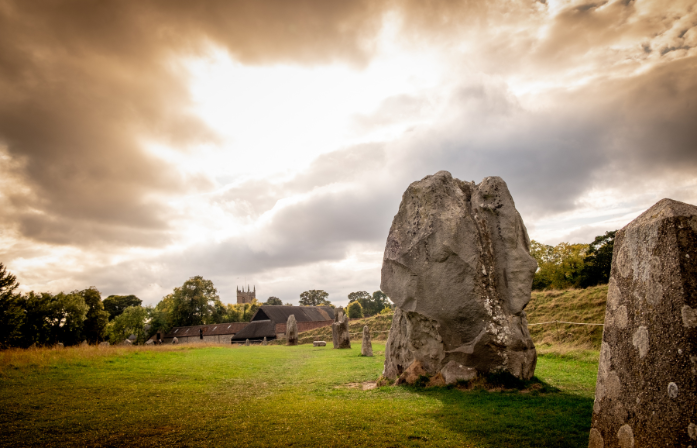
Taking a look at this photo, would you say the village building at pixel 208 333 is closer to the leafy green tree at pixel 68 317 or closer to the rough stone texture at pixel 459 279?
the leafy green tree at pixel 68 317

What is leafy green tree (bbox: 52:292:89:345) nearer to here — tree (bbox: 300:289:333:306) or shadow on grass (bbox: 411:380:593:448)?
shadow on grass (bbox: 411:380:593:448)

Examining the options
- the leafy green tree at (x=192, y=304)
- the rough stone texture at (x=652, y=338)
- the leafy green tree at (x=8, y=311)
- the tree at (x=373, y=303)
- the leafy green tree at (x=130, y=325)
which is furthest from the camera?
the tree at (x=373, y=303)

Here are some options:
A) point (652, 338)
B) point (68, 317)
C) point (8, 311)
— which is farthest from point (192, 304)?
point (652, 338)

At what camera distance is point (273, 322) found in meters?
59.7

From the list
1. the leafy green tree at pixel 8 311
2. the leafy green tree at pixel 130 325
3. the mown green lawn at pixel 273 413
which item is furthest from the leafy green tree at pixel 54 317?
the mown green lawn at pixel 273 413

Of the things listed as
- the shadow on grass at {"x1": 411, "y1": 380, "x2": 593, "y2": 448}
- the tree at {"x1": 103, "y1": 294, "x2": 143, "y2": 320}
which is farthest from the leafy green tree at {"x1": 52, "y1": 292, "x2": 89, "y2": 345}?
the shadow on grass at {"x1": 411, "y1": 380, "x2": 593, "y2": 448}

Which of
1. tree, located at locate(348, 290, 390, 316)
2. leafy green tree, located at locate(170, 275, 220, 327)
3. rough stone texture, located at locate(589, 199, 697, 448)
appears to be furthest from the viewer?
tree, located at locate(348, 290, 390, 316)

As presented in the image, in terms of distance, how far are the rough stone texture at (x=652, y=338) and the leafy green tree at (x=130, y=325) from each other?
228ft

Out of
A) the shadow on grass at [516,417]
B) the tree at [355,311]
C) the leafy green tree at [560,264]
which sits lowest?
the tree at [355,311]

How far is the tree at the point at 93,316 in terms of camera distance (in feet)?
159

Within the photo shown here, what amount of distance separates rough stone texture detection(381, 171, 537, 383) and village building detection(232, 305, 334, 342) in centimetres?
4818

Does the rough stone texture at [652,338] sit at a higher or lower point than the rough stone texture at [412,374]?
higher

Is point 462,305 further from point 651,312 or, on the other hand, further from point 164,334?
point 164,334

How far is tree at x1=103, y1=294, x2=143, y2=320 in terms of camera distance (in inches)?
3317
